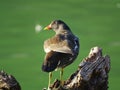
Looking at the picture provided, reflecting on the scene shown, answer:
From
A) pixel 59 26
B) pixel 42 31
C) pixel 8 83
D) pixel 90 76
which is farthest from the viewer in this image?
pixel 42 31

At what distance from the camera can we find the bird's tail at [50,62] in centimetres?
691

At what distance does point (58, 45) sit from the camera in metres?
7.27

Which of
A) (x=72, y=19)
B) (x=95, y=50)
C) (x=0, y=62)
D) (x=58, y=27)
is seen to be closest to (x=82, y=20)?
(x=72, y=19)

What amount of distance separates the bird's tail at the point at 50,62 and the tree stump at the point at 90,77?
0.82ft

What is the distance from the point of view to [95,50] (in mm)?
6922

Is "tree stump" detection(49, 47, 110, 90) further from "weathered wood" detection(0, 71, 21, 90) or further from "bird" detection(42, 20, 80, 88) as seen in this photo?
"weathered wood" detection(0, 71, 21, 90)

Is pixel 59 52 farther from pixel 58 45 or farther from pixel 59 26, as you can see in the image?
pixel 59 26

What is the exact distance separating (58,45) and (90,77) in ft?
2.86

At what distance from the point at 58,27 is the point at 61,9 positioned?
655 cm

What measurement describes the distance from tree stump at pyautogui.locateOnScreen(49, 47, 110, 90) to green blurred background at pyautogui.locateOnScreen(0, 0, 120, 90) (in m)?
3.96

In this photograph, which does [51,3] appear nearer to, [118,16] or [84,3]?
[84,3]

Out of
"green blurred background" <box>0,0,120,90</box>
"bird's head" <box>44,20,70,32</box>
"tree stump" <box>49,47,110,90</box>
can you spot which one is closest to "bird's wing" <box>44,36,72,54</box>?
"tree stump" <box>49,47,110,90</box>

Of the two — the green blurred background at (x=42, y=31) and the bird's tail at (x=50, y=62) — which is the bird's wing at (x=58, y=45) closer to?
the bird's tail at (x=50, y=62)

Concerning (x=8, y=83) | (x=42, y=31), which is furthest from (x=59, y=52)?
(x=42, y=31)
